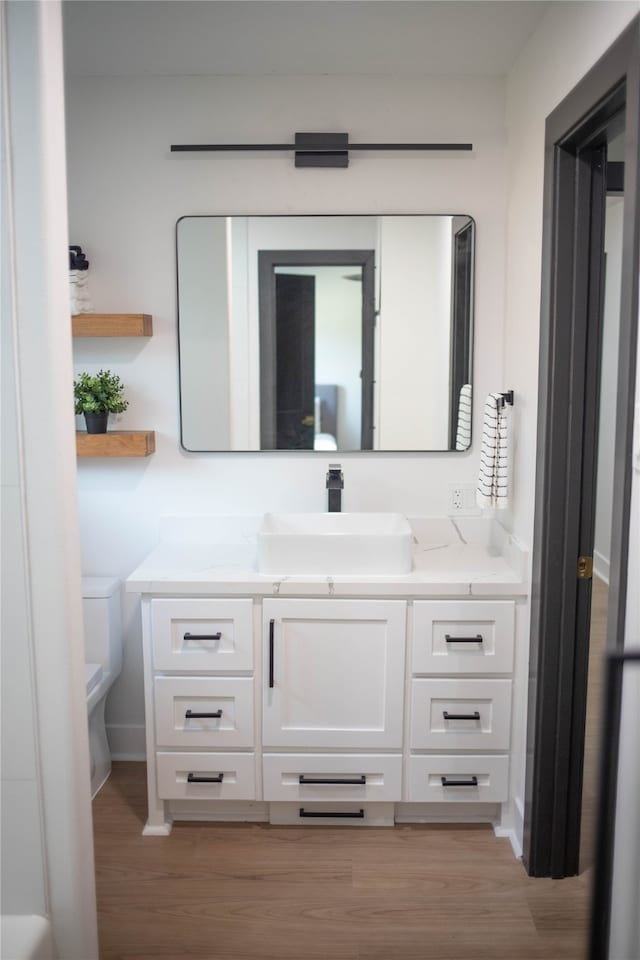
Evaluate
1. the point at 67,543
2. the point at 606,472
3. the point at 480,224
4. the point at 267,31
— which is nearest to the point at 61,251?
the point at 67,543

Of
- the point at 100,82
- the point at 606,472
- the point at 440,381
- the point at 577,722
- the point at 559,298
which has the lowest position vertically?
the point at 577,722

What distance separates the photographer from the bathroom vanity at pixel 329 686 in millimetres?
2562

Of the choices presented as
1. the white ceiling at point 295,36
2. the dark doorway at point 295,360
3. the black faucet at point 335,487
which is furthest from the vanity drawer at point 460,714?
the white ceiling at point 295,36

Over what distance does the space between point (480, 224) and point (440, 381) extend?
1.84 feet

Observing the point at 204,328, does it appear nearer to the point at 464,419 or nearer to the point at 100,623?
the point at 464,419

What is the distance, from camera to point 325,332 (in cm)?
295

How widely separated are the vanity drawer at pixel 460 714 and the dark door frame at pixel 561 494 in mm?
132

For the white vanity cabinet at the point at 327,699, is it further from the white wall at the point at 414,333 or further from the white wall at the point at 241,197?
the white wall at the point at 414,333

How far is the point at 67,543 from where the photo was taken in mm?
1567

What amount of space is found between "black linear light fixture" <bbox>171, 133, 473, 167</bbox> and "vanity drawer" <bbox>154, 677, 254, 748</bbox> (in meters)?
1.77

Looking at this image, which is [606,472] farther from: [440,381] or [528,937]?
[528,937]

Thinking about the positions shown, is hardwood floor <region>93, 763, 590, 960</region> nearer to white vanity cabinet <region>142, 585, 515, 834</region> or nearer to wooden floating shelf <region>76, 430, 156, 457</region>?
white vanity cabinet <region>142, 585, 515, 834</region>

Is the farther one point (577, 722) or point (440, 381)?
point (440, 381)

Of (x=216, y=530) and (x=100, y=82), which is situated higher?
(x=100, y=82)
